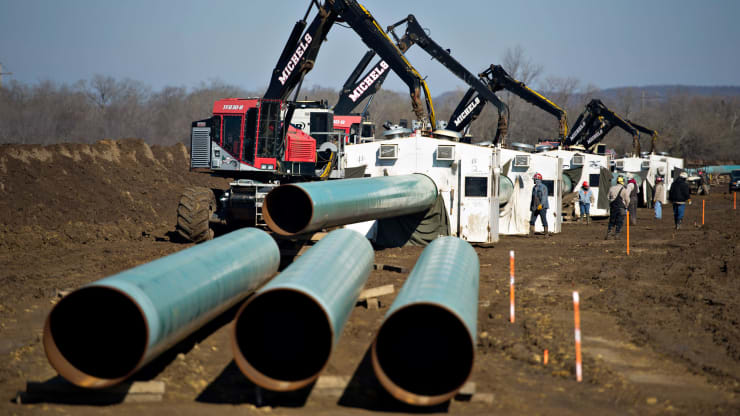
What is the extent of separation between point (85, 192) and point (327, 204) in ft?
60.3

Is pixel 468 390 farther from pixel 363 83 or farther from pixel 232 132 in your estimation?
pixel 363 83

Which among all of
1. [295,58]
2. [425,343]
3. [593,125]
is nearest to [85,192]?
[295,58]

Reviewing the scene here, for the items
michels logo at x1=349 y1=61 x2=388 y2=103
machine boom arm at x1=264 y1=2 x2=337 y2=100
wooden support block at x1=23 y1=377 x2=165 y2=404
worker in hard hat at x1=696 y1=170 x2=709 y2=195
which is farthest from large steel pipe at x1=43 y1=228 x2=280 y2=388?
worker in hard hat at x1=696 y1=170 x2=709 y2=195

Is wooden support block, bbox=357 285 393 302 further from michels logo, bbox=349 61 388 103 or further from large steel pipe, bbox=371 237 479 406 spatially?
michels logo, bbox=349 61 388 103

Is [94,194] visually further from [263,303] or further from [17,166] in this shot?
[263,303]

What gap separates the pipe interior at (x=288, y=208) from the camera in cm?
1079

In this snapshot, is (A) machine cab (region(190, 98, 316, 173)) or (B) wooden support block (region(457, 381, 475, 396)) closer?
(B) wooden support block (region(457, 381, 475, 396))

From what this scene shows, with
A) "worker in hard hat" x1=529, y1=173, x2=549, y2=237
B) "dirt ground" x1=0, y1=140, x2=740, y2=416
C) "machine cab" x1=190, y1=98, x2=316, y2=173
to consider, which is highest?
"machine cab" x1=190, y1=98, x2=316, y2=173

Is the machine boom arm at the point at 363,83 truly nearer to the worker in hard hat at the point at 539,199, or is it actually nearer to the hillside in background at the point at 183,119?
the worker in hard hat at the point at 539,199

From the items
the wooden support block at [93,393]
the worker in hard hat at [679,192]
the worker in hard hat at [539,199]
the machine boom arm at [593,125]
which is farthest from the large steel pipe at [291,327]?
the machine boom arm at [593,125]

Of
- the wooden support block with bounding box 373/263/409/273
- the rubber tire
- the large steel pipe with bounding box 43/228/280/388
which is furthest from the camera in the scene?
the rubber tire

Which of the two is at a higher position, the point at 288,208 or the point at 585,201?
the point at 288,208

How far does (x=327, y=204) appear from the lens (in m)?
10.4

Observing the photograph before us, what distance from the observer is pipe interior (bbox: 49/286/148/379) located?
262 inches
